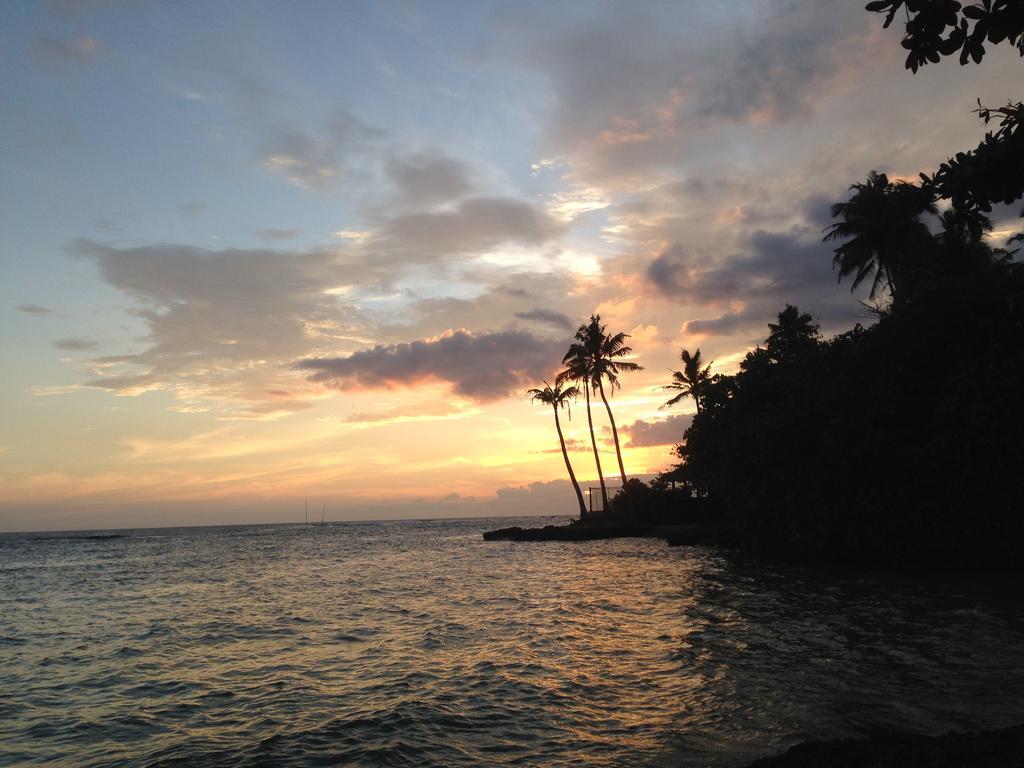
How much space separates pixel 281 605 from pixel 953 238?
3496cm

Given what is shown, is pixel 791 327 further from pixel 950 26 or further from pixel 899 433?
pixel 950 26

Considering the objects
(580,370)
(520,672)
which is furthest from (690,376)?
(520,672)

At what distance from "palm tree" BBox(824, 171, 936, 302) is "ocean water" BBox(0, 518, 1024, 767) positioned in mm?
23453

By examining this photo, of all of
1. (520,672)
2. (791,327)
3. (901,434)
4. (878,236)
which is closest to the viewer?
(520,672)

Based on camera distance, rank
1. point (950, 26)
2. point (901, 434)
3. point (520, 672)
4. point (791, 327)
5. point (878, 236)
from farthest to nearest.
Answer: point (791, 327) → point (878, 236) → point (901, 434) → point (520, 672) → point (950, 26)

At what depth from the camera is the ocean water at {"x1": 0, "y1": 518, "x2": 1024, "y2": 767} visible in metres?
8.59

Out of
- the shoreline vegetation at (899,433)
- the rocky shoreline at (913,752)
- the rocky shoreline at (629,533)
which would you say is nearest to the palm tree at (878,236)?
the shoreline vegetation at (899,433)

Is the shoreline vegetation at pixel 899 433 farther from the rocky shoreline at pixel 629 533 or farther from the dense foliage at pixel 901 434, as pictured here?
the rocky shoreline at pixel 629 533

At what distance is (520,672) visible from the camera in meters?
12.4

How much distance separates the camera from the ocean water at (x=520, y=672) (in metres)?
8.59

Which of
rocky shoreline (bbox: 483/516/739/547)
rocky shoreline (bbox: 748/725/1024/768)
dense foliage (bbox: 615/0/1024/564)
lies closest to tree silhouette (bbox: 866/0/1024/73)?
rocky shoreline (bbox: 748/725/1024/768)

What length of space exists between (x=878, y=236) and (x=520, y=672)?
3734 cm

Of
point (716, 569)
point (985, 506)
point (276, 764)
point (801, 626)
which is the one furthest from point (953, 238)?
point (276, 764)

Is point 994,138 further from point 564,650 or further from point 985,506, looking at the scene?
point 985,506
